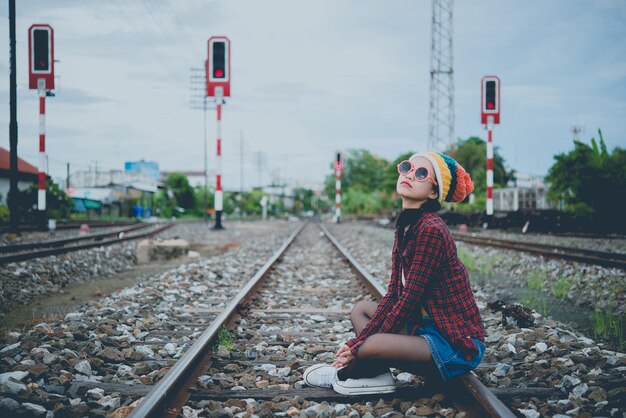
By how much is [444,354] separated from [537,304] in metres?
3.17

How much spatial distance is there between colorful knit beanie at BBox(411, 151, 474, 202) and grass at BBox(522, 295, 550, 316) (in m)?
2.82

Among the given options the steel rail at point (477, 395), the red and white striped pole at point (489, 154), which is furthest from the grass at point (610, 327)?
the red and white striped pole at point (489, 154)

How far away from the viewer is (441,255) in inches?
93.4

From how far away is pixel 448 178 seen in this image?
8.13ft

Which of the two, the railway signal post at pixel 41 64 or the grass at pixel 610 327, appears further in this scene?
the railway signal post at pixel 41 64

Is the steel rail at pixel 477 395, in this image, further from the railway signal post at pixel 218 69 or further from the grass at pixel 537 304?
the railway signal post at pixel 218 69

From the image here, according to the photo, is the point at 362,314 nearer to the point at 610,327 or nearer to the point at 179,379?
the point at 179,379

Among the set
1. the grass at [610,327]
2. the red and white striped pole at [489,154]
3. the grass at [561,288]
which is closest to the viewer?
the grass at [610,327]

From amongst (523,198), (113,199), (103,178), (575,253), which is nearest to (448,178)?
(575,253)

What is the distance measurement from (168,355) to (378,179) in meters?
74.2

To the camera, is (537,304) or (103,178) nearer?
(537,304)

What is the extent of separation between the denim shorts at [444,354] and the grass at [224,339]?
5.04 feet

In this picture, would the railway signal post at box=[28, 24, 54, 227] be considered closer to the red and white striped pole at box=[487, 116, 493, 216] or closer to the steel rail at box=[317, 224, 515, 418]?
the red and white striped pole at box=[487, 116, 493, 216]

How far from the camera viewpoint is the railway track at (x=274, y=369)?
2484 mm
